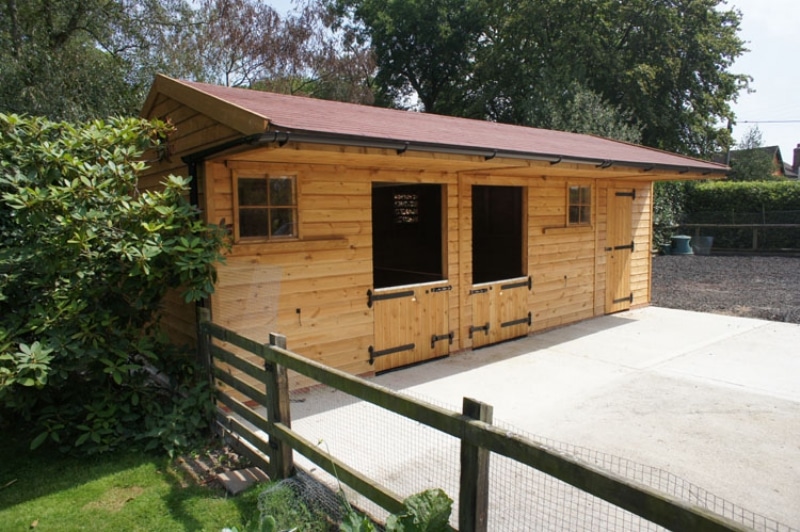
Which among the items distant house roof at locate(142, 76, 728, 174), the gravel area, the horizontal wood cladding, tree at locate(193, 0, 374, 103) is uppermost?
tree at locate(193, 0, 374, 103)

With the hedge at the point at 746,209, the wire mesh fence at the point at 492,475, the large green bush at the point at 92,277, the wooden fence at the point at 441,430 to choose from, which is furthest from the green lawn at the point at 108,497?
the hedge at the point at 746,209

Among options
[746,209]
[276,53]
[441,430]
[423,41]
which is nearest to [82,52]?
[276,53]

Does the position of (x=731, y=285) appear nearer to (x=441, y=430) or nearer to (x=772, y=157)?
(x=441, y=430)

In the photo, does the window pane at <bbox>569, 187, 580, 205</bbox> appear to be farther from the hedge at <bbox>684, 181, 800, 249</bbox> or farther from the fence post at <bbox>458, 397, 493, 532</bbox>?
the hedge at <bbox>684, 181, 800, 249</bbox>

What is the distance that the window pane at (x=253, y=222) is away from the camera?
448 centimetres

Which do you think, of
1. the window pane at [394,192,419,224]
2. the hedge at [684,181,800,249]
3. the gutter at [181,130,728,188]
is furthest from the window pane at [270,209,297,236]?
the hedge at [684,181,800,249]

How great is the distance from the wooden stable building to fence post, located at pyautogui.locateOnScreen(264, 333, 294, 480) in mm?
1401

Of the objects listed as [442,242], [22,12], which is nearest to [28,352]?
[442,242]

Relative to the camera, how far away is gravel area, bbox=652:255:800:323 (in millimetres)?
8939

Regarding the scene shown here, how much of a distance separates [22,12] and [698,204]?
19380 mm

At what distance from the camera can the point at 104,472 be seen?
3.41m

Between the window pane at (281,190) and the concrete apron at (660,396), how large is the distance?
5.67 ft

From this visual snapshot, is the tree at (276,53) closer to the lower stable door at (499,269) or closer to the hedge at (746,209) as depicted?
the lower stable door at (499,269)

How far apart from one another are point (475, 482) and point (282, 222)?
3212mm
